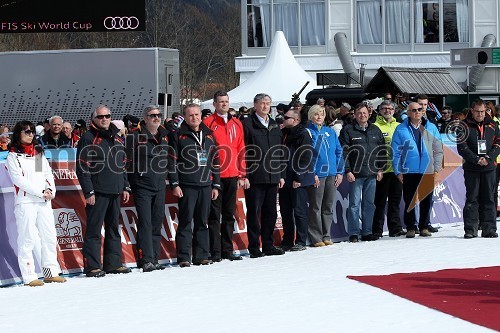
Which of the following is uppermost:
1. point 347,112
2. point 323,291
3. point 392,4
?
point 392,4

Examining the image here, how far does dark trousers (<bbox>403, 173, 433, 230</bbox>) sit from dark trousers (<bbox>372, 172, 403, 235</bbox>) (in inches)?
4.5

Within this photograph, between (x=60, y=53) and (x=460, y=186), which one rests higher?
(x=60, y=53)

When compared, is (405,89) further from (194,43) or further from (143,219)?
(194,43)

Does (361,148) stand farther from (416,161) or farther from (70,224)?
(70,224)

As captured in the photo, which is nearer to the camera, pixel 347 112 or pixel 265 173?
pixel 265 173

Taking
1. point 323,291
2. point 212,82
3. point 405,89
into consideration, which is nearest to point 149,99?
point 405,89

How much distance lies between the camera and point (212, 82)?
99.1 meters

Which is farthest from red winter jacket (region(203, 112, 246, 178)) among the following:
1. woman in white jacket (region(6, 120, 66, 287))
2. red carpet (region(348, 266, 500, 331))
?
red carpet (region(348, 266, 500, 331))

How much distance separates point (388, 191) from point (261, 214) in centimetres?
247

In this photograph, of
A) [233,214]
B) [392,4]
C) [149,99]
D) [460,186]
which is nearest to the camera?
[233,214]

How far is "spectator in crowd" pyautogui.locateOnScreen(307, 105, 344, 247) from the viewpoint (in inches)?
607

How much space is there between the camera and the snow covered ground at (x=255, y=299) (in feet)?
30.6

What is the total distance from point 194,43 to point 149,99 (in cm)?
6284

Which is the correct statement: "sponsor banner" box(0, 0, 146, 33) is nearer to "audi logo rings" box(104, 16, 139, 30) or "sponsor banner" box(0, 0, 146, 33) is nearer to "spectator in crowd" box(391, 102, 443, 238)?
"audi logo rings" box(104, 16, 139, 30)
